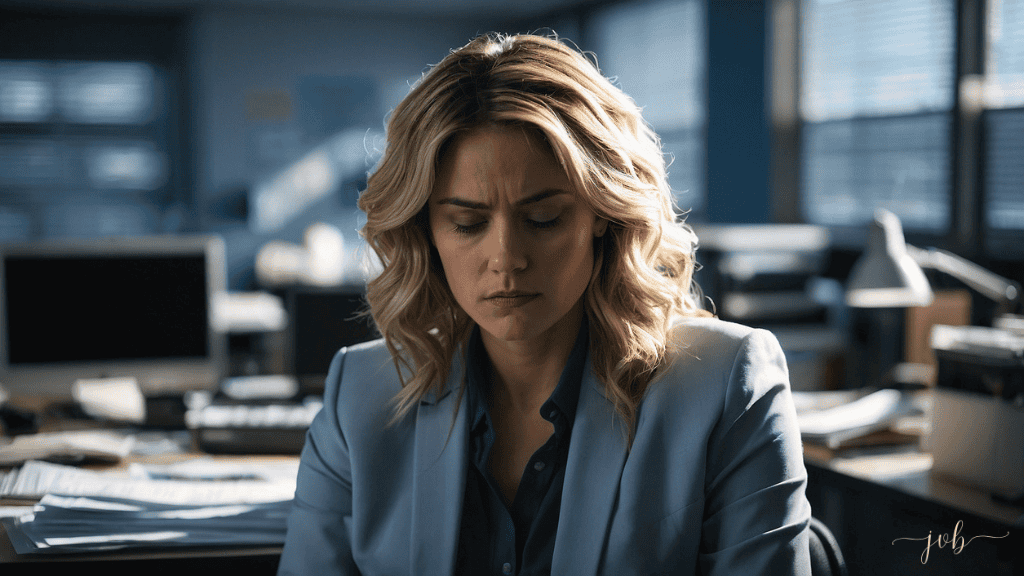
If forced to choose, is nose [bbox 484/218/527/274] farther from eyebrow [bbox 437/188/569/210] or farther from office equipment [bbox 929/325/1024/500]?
office equipment [bbox 929/325/1024/500]

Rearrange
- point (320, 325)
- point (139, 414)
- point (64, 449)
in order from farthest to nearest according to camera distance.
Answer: point (320, 325)
point (139, 414)
point (64, 449)

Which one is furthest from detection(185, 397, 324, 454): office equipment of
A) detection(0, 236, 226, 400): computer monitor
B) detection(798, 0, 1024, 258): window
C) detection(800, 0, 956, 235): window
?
detection(800, 0, 956, 235): window

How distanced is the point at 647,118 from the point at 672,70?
0.35m

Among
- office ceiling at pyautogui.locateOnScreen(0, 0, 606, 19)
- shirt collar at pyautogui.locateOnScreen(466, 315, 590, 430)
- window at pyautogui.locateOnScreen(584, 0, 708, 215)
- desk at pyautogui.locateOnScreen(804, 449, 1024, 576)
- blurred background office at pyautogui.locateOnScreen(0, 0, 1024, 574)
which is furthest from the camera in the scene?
office ceiling at pyautogui.locateOnScreen(0, 0, 606, 19)

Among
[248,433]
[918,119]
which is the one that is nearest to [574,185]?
[248,433]

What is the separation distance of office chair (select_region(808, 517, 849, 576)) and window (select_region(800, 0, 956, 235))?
3.17 m

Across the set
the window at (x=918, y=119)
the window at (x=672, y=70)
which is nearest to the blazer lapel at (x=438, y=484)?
the window at (x=918, y=119)

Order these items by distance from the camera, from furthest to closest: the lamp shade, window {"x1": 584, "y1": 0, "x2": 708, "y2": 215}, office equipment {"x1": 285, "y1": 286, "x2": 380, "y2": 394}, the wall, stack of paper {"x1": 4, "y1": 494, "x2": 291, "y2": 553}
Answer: the wall → window {"x1": 584, "y1": 0, "x2": 708, "y2": 215} → office equipment {"x1": 285, "y1": 286, "x2": 380, "y2": 394} → the lamp shade → stack of paper {"x1": 4, "y1": 494, "x2": 291, "y2": 553}

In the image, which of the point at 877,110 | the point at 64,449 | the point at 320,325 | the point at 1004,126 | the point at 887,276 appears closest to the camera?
the point at 64,449

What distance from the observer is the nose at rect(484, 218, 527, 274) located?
1082 millimetres

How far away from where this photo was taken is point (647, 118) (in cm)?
549

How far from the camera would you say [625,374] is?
1172mm

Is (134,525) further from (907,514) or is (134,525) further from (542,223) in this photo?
(907,514)

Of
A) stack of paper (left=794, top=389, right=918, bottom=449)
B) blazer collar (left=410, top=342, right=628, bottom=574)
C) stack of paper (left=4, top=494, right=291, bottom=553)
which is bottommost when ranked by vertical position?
stack of paper (left=4, top=494, right=291, bottom=553)
